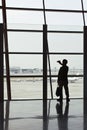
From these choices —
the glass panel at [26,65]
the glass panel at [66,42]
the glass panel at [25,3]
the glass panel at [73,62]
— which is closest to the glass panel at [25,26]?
the glass panel at [66,42]

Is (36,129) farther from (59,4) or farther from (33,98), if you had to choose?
(59,4)

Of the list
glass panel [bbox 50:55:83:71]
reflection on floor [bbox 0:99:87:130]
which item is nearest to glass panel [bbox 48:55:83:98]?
glass panel [bbox 50:55:83:71]

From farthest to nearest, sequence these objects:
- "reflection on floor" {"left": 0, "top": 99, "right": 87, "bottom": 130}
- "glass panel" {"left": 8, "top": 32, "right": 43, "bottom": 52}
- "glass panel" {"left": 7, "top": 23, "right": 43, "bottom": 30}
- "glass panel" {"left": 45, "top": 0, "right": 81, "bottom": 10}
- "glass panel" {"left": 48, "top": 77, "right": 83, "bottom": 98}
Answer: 1. "glass panel" {"left": 45, "top": 0, "right": 81, "bottom": 10}
2. "glass panel" {"left": 48, "top": 77, "right": 83, "bottom": 98}
3. "glass panel" {"left": 8, "top": 32, "right": 43, "bottom": 52}
4. "glass panel" {"left": 7, "top": 23, "right": 43, "bottom": 30}
5. "reflection on floor" {"left": 0, "top": 99, "right": 87, "bottom": 130}

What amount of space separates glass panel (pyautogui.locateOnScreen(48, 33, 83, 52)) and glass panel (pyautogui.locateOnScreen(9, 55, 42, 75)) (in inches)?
39.9

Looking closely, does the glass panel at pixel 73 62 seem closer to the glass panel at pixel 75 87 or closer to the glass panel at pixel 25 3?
the glass panel at pixel 75 87

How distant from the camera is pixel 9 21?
1609 centimetres

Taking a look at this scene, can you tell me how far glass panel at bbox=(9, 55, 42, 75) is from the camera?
52.1ft

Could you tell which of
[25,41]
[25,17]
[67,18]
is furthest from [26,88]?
[67,18]

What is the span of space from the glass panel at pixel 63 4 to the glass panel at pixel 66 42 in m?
1.47

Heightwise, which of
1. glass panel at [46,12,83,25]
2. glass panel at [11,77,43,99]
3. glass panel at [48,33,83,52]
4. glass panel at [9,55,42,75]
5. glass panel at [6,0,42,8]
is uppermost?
glass panel at [6,0,42,8]

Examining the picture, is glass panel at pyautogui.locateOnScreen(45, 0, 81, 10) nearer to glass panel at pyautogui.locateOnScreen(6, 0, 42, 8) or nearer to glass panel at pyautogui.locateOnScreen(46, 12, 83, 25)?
glass panel at pyautogui.locateOnScreen(46, 12, 83, 25)

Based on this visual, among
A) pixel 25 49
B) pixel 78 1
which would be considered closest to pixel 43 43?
pixel 25 49

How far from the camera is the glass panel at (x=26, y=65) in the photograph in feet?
52.1

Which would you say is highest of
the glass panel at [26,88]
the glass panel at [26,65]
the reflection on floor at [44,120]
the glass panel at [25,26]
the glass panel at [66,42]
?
the glass panel at [25,26]
